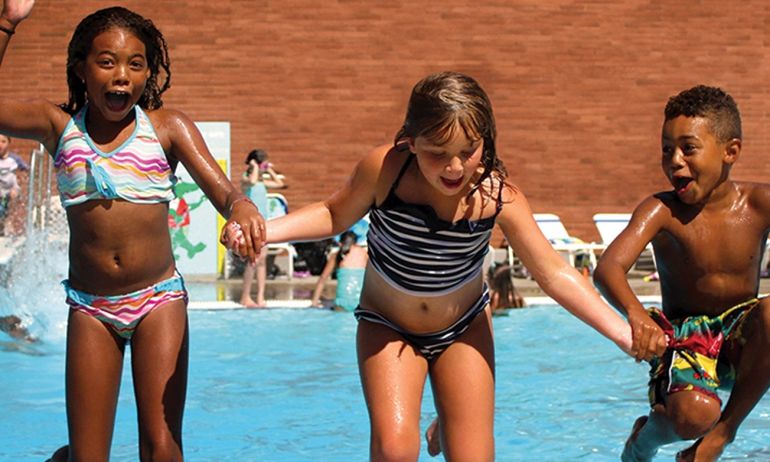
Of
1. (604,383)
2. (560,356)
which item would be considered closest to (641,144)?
(560,356)

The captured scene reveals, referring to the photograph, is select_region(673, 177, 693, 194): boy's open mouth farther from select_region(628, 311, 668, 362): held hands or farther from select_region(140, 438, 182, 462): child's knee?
select_region(140, 438, 182, 462): child's knee

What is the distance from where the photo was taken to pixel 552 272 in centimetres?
475

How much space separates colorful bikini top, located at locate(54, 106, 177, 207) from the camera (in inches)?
188

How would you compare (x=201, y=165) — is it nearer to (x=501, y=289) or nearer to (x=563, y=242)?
(x=501, y=289)

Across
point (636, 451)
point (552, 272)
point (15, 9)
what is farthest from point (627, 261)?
point (15, 9)

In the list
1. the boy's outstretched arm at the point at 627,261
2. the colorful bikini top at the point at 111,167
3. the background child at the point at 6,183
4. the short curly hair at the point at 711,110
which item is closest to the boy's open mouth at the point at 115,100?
the colorful bikini top at the point at 111,167

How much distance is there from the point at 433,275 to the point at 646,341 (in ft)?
2.64

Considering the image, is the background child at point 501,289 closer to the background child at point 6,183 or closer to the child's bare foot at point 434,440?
the background child at point 6,183

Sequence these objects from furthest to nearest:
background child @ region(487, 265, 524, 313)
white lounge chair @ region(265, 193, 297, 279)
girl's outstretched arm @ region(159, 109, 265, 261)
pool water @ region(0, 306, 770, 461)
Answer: white lounge chair @ region(265, 193, 297, 279) < background child @ region(487, 265, 524, 313) < pool water @ region(0, 306, 770, 461) < girl's outstretched arm @ region(159, 109, 265, 261)

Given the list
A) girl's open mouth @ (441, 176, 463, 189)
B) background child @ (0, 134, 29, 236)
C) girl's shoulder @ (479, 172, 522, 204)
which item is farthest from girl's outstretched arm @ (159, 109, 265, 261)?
background child @ (0, 134, 29, 236)

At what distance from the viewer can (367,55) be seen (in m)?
19.2

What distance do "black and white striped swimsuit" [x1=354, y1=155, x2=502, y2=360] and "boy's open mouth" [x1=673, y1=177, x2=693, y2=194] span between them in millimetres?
950

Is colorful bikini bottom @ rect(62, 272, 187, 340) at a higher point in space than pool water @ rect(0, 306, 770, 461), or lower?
higher

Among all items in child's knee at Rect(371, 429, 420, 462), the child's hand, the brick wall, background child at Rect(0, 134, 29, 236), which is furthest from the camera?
the brick wall
